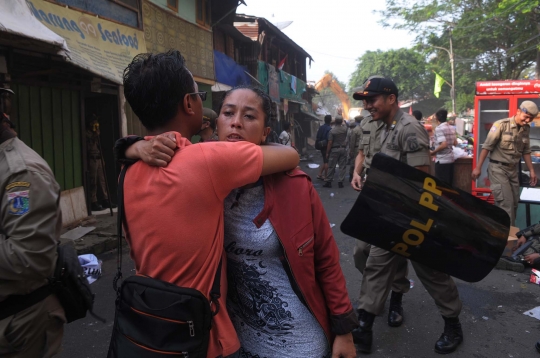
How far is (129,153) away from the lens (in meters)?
1.36

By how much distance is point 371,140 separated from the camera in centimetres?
391

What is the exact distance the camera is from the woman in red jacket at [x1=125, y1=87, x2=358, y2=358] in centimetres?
146

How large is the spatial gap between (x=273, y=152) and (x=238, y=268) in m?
0.45

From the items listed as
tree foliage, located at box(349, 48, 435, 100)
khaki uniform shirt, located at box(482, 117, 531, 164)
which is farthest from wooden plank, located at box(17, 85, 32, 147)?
tree foliage, located at box(349, 48, 435, 100)

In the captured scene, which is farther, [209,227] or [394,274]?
[394,274]

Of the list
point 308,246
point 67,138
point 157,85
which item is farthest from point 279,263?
point 67,138

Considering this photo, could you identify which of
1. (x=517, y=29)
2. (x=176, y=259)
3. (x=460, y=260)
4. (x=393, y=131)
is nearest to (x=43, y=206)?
(x=176, y=259)

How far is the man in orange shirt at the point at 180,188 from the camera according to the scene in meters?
1.21

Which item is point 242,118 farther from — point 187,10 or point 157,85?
point 187,10

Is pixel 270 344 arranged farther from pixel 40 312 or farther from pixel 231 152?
pixel 40 312

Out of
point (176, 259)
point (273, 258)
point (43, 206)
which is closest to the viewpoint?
point (176, 259)

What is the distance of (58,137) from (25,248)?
5.89 metres

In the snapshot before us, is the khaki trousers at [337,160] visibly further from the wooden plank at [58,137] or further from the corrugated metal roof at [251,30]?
the corrugated metal roof at [251,30]

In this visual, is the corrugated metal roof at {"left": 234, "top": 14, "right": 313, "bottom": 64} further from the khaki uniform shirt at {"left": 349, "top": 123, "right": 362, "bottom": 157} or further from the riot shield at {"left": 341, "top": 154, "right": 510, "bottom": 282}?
the riot shield at {"left": 341, "top": 154, "right": 510, "bottom": 282}
